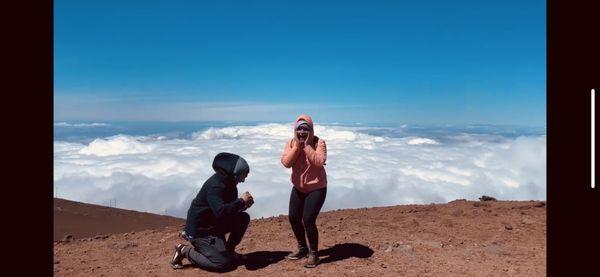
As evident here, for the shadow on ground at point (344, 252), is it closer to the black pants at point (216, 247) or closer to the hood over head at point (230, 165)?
the black pants at point (216, 247)

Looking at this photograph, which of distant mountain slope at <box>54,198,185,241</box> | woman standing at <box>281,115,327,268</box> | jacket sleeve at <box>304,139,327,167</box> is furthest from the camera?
distant mountain slope at <box>54,198,185,241</box>

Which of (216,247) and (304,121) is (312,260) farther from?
(304,121)

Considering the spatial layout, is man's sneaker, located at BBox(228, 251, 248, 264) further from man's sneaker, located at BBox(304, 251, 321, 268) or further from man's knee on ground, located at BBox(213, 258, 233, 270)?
man's sneaker, located at BBox(304, 251, 321, 268)

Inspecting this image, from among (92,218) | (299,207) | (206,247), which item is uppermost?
(299,207)

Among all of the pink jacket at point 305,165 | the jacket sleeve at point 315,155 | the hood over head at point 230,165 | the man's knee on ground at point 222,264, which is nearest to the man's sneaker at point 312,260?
the pink jacket at point 305,165

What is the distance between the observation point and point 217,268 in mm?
6359

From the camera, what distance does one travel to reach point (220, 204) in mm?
6035

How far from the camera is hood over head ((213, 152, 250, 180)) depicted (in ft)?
20.1

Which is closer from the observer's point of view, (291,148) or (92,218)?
(291,148)

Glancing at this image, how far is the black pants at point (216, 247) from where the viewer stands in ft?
20.8

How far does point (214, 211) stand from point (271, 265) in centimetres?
129

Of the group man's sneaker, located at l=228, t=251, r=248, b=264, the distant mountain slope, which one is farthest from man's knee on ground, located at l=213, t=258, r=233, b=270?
the distant mountain slope

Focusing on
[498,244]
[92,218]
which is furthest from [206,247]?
[92,218]

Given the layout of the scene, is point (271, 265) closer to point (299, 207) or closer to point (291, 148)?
point (299, 207)
